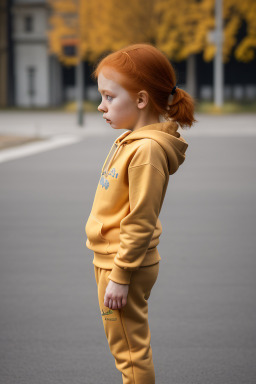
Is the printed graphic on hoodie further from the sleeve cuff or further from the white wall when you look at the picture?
the white wall

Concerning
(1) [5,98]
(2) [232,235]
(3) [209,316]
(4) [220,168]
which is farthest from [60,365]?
(1) [5,98]

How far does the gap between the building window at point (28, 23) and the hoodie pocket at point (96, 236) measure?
4941cm

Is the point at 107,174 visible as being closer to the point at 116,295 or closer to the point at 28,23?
the point at 116,295

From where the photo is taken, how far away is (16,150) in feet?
56.8

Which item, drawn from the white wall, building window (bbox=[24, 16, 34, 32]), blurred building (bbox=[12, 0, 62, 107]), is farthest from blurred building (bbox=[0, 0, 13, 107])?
building window (bbox=[24, 16, 34, 32])

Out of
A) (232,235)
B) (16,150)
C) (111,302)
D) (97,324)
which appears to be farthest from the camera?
(16,150)

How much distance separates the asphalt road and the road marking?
5227 millimetres

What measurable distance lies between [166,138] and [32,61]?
4928 cm

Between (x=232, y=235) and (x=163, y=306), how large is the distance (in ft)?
8.24

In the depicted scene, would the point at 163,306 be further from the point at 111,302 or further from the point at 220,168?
the point at 220,168

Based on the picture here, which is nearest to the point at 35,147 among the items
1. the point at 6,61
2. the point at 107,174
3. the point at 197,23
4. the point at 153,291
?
the point at 153,291

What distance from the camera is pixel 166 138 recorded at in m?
2.72

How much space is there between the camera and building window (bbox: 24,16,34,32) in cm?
5078

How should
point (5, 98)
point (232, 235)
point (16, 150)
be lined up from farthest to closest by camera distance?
point (5, 98) < point (16, 150) < point (232, 235)
